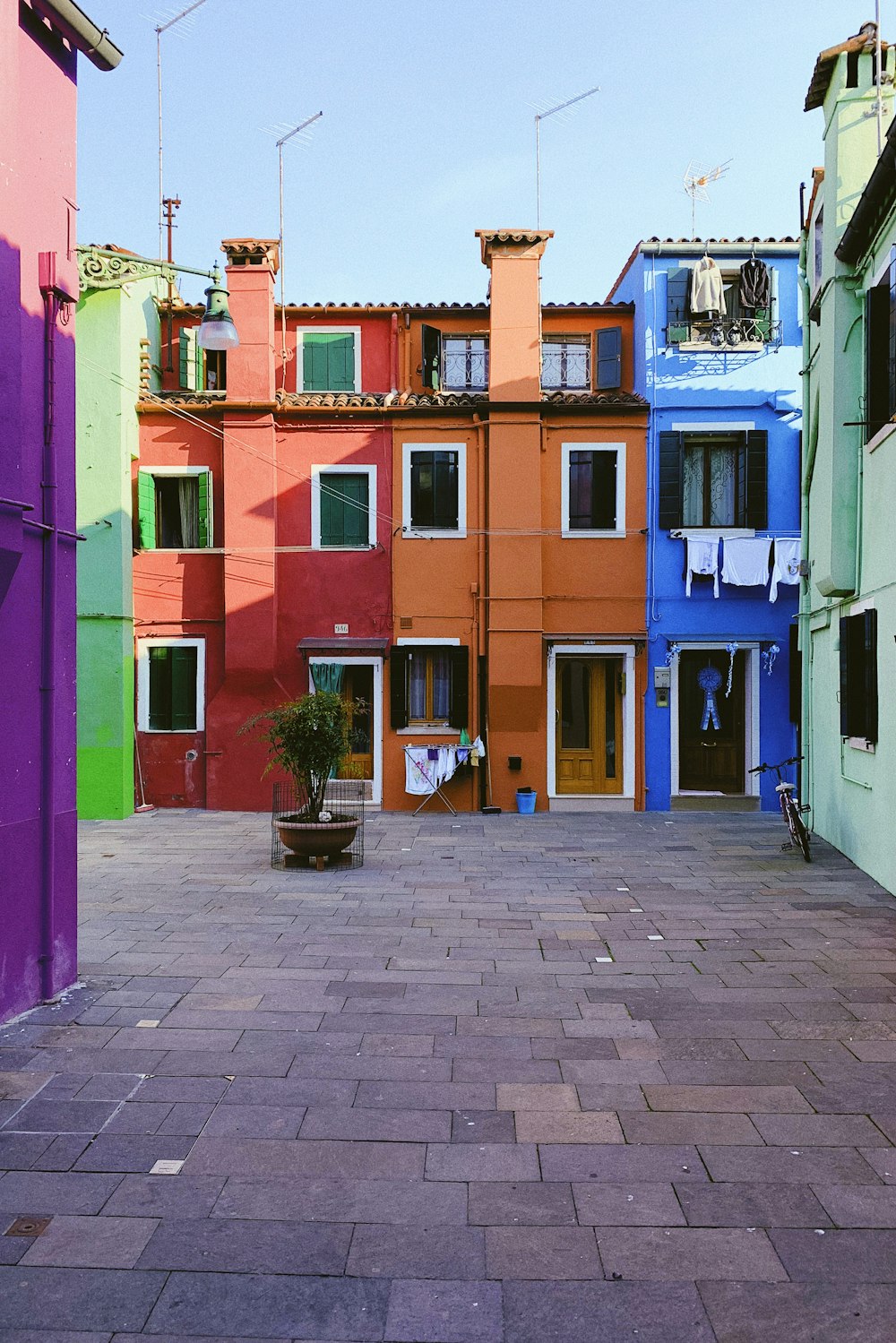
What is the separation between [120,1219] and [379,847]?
8843 millimetres

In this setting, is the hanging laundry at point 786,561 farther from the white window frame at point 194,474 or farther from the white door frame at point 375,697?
the white window frame at point 194,474

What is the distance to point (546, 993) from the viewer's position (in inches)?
253

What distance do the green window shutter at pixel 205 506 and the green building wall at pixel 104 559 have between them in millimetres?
1170

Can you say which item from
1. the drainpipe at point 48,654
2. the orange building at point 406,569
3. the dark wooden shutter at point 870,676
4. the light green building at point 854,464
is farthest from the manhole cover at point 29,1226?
the orange building at point 406,569

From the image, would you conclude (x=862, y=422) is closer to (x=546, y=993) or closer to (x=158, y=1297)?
(x=546, y=993)

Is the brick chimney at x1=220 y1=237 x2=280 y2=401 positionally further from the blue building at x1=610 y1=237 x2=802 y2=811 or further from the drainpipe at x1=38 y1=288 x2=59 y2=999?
the drainpipe at x1=38 y1=288 x2=59 y2=999

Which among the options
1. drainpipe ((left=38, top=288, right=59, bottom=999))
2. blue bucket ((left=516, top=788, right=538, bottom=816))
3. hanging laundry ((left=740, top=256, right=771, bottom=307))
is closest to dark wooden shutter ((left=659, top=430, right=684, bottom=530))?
hanging laundry ((left=740, top=256, right=771, bottom=307))

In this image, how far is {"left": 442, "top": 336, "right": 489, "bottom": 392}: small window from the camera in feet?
56.6

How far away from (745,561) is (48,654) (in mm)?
12199

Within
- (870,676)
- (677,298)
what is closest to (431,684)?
(677,298)

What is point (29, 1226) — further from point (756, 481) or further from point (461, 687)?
point (756, 481)

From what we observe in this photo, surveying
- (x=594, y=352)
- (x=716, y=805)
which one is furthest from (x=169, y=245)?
(x=716, y=805)

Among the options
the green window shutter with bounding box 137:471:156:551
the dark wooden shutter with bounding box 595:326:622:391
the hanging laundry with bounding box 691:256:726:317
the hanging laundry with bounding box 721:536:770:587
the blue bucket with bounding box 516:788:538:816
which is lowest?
the blue bucket with bounding box 516:788:538:816

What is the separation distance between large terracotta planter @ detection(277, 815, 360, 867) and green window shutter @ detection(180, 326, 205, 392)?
30.2ft
